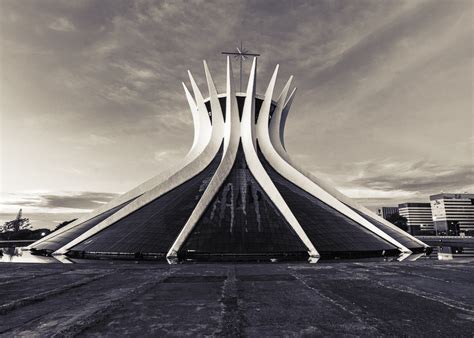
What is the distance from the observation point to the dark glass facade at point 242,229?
17766mm

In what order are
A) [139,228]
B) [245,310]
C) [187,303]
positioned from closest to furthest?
[245,310] < [187,303] < [139,228]

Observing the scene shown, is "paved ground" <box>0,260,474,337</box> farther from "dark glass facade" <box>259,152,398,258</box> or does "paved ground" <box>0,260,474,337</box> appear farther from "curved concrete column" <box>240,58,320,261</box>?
"dark glass facade" <box>259,152,398,258</box>

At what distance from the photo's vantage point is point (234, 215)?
21844 mm

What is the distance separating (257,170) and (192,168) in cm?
732

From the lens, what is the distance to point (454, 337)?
12.6 feet

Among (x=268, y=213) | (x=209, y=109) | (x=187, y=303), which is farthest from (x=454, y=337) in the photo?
(x=209, y=109)

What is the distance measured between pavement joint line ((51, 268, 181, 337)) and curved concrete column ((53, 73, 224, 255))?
16.7 meters

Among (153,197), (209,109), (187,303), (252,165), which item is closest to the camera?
(187,303)

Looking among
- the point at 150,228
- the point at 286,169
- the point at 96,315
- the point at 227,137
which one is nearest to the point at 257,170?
the point at 286,169

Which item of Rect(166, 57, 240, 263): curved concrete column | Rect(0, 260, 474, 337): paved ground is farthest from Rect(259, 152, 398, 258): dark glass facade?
Rect(0, 260, 474, 337): paved ground

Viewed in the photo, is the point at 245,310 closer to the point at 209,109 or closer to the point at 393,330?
the point at 393,330

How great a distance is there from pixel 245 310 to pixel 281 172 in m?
25.2

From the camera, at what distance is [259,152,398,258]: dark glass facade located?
1881 centimetres

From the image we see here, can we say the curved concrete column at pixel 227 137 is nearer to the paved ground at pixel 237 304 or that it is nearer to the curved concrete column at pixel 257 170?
the curved concrete column at pixel 257 170
